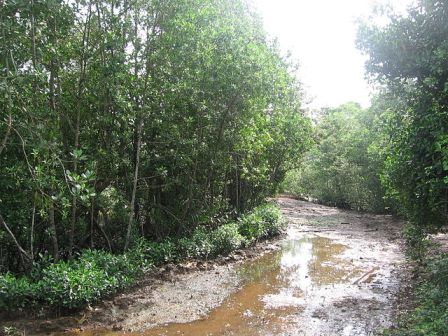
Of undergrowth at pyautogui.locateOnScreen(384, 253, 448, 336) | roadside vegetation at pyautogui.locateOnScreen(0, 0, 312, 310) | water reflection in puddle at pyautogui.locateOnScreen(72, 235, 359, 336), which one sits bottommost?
water reflection in puddle at pyautogui.locateOnScreen(72, 235, 359, 336)

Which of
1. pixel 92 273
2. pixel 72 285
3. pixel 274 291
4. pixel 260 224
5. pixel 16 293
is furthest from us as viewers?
pixel 260 224

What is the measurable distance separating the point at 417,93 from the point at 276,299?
17.1 feet

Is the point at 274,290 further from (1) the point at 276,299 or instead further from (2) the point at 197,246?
(2) the point at 197,246

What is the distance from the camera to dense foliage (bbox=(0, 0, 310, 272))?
728 centimetres

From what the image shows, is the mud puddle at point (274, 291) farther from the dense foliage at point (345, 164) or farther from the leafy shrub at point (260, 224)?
the dense foliage at point (345, 164)

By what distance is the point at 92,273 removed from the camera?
788cm

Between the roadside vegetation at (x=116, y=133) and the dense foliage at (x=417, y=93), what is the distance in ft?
11.0

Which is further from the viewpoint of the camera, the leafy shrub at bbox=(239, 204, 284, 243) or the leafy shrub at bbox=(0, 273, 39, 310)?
the leafy shrub at bbox=(239, 204, 284, 243)

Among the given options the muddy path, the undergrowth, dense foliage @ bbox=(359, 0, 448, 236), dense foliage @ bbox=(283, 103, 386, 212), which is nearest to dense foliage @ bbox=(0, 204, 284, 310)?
the muddy path

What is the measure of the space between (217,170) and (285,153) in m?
6.75

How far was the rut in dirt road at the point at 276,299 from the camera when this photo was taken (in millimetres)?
7293

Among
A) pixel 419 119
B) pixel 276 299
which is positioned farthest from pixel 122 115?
pixel 419 119

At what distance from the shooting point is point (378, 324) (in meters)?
7.41

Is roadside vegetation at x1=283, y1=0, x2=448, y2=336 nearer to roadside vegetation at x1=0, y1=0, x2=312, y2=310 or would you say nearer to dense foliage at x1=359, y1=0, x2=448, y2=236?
dense foliage at x1=359, y1=0, x2=448, y2=236
